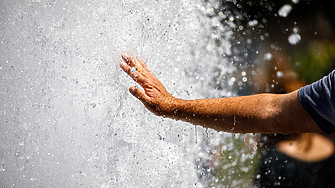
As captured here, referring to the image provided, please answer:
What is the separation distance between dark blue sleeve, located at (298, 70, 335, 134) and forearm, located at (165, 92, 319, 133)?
21mm

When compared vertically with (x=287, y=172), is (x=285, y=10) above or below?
above

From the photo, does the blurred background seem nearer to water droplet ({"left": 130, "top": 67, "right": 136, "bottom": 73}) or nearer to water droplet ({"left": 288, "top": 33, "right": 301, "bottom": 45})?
water droplet ({"left": 130, "top": 67, "right": 136, "bottom": 73})

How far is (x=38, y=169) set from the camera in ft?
3.15

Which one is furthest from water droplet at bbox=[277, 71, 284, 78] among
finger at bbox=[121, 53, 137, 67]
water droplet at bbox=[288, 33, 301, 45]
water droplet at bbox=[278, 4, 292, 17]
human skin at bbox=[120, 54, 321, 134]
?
finger at bbox=[121, 53, 137, 67]

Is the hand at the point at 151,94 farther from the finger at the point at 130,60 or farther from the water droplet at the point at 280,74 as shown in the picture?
the water droplet at the point at 280,74

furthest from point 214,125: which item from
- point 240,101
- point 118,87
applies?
point 118,87

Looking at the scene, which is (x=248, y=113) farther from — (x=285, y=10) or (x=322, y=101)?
(x=285, y=10)

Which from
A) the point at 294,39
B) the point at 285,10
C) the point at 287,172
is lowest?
the point at 287,172

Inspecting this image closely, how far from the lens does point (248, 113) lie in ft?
2.26

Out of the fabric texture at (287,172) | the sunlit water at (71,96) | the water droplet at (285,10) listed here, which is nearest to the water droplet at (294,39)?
the water droplet at (285,10)

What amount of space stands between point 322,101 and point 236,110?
0.19 metres

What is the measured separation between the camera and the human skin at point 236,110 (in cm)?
65

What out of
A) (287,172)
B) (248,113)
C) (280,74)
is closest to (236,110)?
(248,113)

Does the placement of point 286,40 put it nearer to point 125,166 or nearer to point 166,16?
point 166,16
